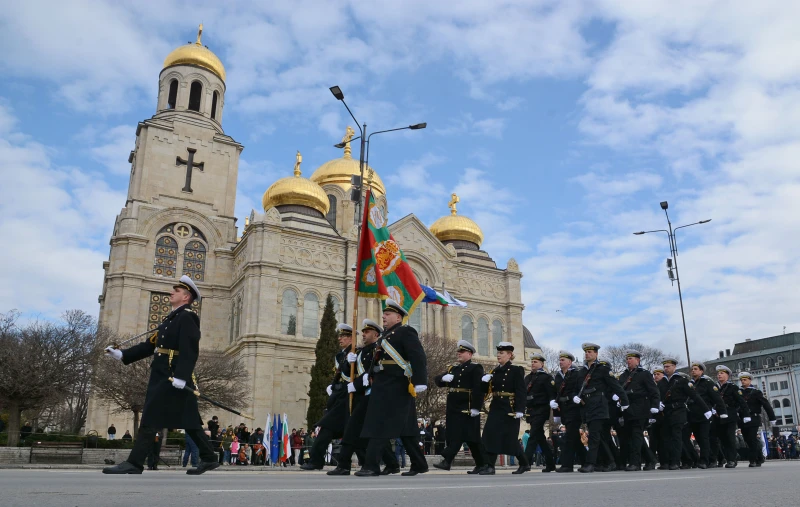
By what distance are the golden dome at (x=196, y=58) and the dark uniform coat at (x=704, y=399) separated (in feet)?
127

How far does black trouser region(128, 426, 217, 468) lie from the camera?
21.1ft

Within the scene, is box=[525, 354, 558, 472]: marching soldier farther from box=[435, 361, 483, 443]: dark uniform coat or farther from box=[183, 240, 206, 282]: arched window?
box=[183, 240, 206, 282]: arched window

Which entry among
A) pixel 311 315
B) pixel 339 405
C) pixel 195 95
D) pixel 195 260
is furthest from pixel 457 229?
pixel 339 405

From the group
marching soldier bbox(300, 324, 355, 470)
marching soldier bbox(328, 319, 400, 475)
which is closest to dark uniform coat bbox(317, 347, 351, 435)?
marching soldier bbox(300, 324, 355, 470)

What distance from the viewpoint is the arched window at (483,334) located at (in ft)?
144

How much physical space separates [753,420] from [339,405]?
9.39 meters

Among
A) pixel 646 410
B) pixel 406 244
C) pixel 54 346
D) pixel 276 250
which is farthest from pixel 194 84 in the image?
pixel 646 410

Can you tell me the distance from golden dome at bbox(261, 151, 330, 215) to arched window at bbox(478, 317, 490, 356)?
1192 cm

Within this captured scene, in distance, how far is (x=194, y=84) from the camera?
146 ft

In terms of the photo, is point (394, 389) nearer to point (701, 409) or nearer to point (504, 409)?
point (504, 409)

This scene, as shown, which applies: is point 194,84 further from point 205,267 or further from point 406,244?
point 406,244

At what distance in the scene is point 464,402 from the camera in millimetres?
10414

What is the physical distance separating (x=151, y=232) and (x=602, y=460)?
32.0 meters

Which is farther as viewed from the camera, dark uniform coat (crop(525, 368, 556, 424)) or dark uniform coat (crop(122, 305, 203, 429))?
dark uniform coat (crop(525, 368, 556, 424))
